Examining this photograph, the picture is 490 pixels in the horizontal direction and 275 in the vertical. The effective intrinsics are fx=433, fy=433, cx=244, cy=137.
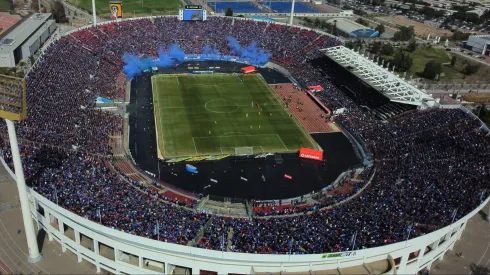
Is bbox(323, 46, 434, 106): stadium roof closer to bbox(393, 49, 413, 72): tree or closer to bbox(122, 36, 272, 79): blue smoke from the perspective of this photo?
bbox(122, 36, 272, 79): blue smoke

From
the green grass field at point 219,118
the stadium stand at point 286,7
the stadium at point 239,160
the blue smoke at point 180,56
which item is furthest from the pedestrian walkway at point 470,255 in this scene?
the stadium stand at point 286,7

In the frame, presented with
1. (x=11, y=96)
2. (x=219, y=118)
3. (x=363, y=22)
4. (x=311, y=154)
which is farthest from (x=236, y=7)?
(x=11, y=96)

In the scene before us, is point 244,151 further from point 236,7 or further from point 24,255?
point 236,7

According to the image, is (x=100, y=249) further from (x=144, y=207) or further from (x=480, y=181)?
(x=480, y=181)

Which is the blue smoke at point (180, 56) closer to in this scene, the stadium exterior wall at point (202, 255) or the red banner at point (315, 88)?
the red banner at point (315, 88)

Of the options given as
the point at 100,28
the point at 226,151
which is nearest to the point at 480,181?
the point at 226,151
